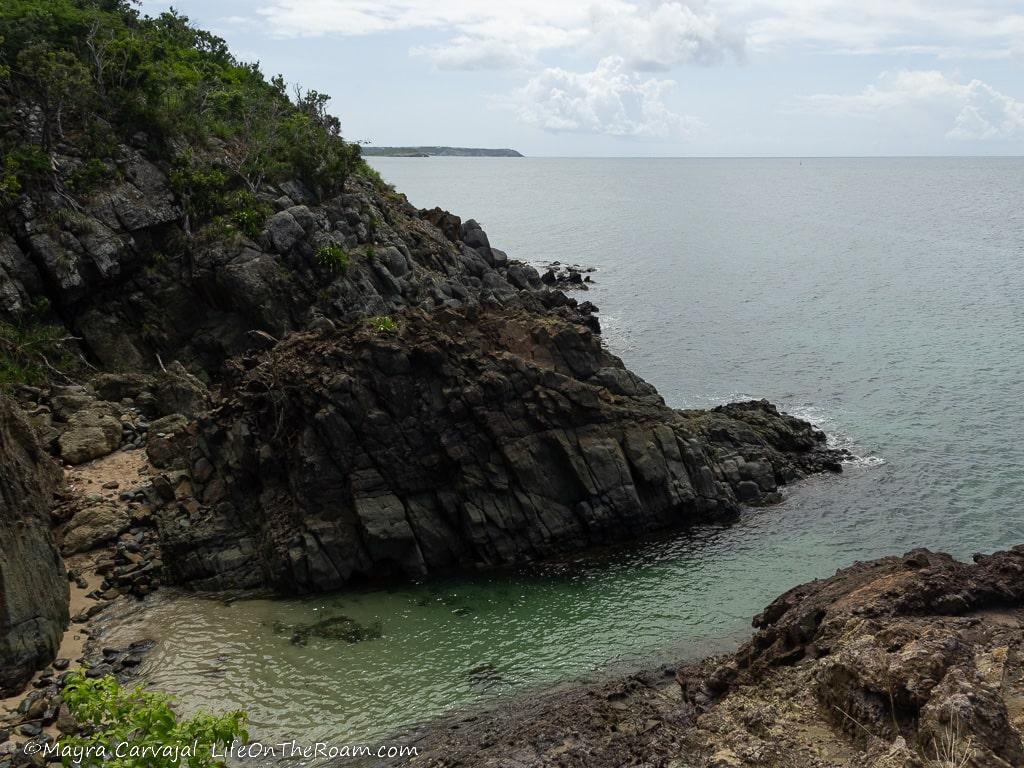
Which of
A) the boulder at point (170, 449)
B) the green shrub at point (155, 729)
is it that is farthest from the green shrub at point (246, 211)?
Answer: the green shrub at point (155, 729)

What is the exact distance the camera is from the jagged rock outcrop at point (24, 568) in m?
23.6

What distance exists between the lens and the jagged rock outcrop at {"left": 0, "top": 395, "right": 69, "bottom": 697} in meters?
23.6

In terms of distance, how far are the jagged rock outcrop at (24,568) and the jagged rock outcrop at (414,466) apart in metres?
4.46

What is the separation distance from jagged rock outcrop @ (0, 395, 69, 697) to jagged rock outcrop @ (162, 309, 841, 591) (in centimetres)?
446

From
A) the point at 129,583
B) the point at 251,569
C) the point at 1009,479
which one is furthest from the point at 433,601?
the point at 1009,479

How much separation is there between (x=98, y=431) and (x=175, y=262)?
660 inches

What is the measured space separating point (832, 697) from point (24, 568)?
899 inches

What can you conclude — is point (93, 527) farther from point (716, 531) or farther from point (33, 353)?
point (716, 531)

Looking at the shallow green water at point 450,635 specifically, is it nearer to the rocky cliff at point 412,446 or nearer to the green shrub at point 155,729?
the rocky cliff at point 412,446

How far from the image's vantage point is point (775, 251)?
11981 cm

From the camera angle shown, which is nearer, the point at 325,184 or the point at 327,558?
the point at 327,558

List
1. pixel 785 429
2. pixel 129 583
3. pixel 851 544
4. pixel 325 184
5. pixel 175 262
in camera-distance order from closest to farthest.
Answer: pixel 129 583, pixel 851 544, pixel 785 429, pixel 175 262, pixel 325 184

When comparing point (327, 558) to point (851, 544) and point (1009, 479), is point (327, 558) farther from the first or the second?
point (1009, 479)

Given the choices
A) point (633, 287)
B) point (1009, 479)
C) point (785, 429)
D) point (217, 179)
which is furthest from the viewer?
point (633, 287)
